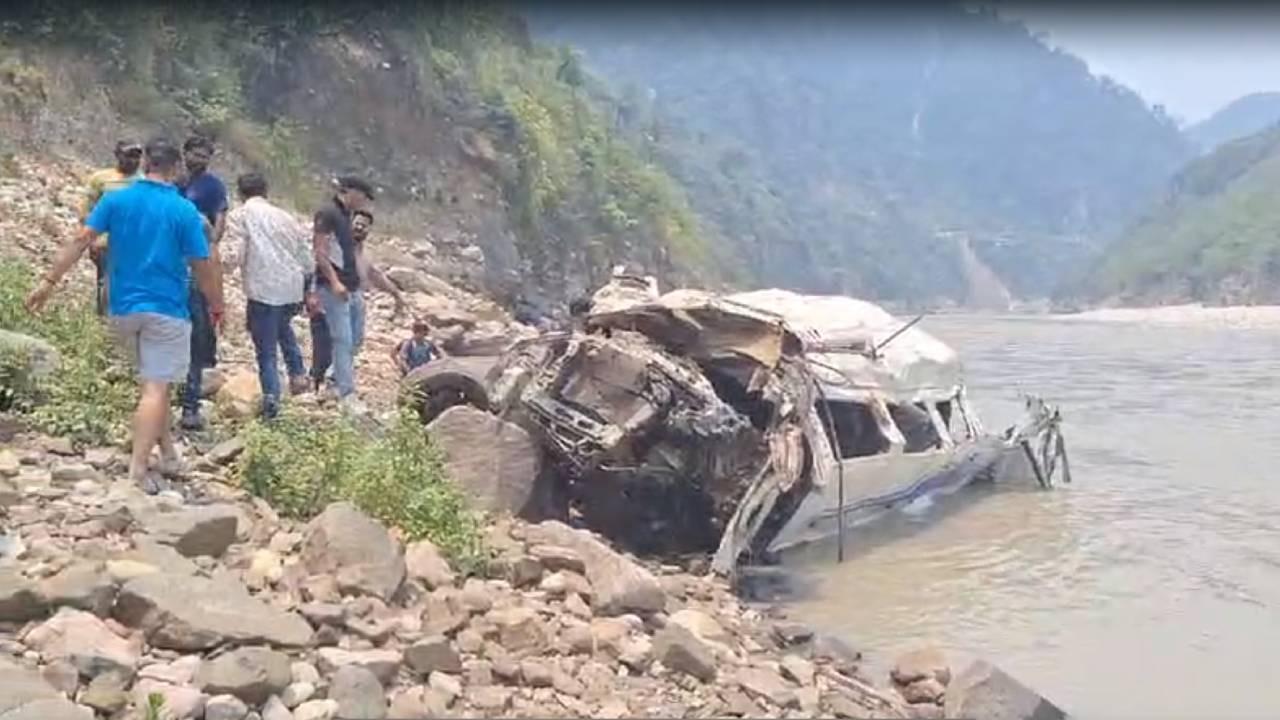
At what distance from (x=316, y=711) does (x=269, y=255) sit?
4.22 m

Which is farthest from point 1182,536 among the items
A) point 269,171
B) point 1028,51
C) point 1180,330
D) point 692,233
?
point 1028,51

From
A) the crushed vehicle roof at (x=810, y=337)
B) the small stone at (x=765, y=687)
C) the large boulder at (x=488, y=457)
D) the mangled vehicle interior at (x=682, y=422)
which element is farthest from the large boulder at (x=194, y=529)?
the crushed vehicle roof at (x=810, y=337)

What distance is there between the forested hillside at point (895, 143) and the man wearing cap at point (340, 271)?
2607 inches

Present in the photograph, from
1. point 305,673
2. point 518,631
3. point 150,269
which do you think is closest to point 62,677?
point 305,673

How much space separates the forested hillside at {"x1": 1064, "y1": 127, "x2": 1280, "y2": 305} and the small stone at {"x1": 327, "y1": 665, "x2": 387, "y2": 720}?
80417 millimetres

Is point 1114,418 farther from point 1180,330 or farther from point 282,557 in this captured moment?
point 1180,330

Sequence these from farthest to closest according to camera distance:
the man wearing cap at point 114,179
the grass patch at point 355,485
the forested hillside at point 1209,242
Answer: the forested hillside at point 1209,242 → the man wearing cap at point 114,179 → the grass patch at point 355,485

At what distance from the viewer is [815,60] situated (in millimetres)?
143250

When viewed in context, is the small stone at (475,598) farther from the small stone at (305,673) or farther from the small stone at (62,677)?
the small stone at (62,677)

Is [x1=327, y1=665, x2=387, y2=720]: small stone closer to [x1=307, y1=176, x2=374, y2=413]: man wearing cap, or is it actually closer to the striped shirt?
the striped shirt

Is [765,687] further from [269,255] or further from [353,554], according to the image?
[269,255]

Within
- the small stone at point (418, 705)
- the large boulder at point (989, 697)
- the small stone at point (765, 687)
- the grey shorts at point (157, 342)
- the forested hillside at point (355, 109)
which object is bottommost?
the large boulder at point (989, 697)

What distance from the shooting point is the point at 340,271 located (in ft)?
30.4

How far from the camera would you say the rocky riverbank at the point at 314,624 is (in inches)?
185
